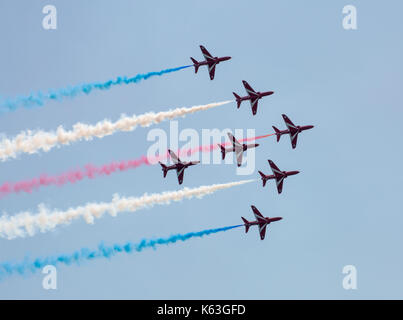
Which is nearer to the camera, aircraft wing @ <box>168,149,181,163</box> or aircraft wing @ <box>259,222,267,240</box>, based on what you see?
aircraft wing @ <box>168,149,181,163</box>

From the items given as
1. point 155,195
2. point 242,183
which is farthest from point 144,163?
point 242,183

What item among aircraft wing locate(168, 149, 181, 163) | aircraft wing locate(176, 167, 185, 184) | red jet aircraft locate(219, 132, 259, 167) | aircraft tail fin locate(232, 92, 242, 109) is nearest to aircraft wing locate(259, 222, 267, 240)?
red jet aircraft locate(219, 132, 259, 167)

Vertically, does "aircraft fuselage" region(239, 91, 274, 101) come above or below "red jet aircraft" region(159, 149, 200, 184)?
above

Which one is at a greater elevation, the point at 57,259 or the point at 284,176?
the point at 284,176

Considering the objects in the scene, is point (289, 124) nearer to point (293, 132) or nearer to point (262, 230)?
point (293, 132)

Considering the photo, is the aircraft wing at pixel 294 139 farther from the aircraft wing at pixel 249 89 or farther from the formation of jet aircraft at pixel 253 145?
the aircraft wing at pixel 249 89

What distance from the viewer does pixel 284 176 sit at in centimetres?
10031

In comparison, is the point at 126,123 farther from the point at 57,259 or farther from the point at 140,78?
the point at 57,259

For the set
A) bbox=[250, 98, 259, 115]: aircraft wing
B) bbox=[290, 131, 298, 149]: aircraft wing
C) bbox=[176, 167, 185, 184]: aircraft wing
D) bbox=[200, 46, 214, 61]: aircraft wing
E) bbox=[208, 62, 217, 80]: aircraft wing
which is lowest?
bbox=[176, 167, 185, 184]: aircraft wing

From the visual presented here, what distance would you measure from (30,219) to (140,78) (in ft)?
63.9

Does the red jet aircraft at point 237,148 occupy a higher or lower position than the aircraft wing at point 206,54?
lower

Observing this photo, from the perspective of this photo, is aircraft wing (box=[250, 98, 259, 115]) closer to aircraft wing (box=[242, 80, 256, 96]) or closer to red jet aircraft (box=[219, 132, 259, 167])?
aircraft wing (box=[242, 80, 256, 96])

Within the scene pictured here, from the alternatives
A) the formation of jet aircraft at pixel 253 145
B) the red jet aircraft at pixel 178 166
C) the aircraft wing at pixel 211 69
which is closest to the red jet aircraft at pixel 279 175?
the formation of jet aircraft at pixel 253 145

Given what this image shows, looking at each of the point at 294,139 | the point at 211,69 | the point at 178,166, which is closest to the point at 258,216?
the point at 294,139
